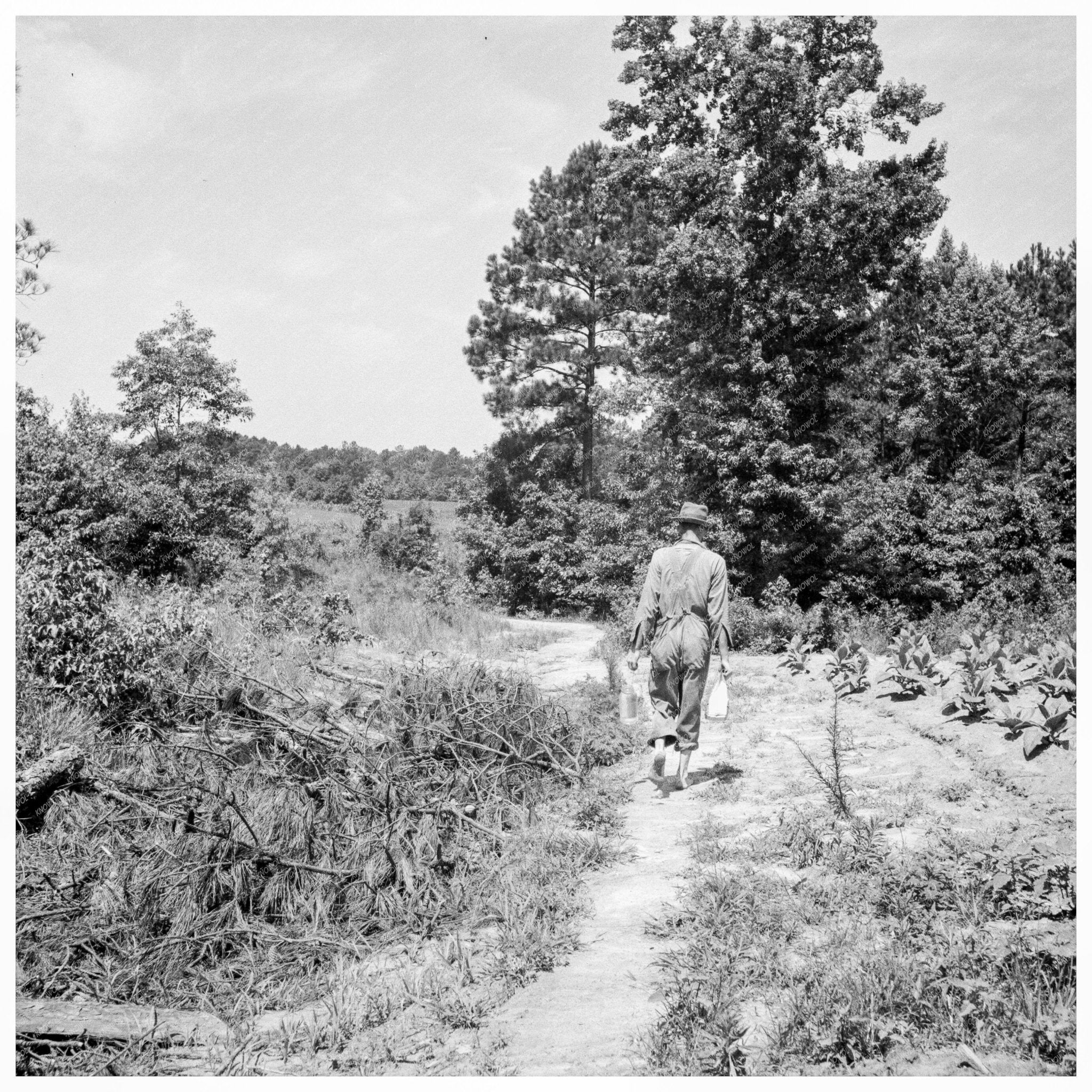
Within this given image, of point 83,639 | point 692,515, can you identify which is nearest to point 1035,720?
point 692,515

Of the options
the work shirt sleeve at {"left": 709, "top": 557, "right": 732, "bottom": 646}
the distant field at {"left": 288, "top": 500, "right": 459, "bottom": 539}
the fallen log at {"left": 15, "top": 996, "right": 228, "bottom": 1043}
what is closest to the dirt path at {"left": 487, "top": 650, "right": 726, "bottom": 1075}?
the fallen log at {"left": 15, "top": 996, "right": 228, "bottom": 1043}

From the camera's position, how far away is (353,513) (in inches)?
1566

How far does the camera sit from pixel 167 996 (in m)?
3.47

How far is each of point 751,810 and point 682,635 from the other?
1237 millimetres

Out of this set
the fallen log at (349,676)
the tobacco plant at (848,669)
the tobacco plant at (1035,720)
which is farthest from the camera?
the fallen log at (349,676)

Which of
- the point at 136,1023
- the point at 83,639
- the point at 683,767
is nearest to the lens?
the point at 136,1023

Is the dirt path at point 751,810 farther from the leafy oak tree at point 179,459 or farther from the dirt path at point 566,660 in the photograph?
the leafy oak tree at point 179,459

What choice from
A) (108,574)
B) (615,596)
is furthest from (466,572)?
(108,574)

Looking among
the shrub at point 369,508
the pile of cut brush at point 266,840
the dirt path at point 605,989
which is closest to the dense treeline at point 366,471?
the shrub at point 369,508

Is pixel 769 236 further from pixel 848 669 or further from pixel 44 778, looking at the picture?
pixel 44 778

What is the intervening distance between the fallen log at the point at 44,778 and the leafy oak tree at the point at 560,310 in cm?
2097

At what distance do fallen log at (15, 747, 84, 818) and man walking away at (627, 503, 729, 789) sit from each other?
146 inches

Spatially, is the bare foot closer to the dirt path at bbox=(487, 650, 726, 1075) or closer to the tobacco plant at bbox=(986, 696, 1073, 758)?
the dirt path at bbox=(487, 650, 726, 1075)

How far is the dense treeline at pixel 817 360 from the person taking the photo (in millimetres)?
16375
